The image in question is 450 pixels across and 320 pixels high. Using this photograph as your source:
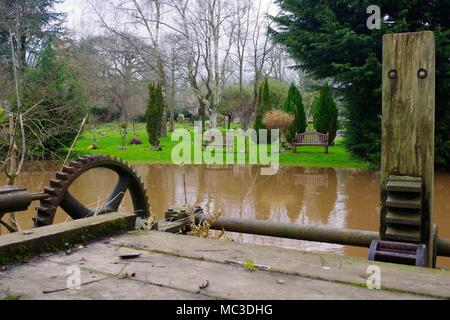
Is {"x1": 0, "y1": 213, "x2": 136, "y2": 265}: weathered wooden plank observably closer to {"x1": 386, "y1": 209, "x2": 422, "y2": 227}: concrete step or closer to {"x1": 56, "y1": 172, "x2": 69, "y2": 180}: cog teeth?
{"x1": 56, "y1": 172, "x2": 69, "y2": 180}: cog teeth

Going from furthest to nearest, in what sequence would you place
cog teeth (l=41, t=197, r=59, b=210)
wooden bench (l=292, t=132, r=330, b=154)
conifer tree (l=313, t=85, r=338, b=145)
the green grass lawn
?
conifer tree (l=313, t=85, r=338, b=145) < wooden bench (l=292, t=132, r=330, b=154) < the green grass lawn < cog teeth (l=41, t=197, r=59, b=210)

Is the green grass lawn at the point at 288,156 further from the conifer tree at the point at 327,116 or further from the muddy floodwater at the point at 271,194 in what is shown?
the muddy floodwater at the point at 271,194

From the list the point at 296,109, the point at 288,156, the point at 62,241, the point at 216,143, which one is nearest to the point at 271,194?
the point at 62,241

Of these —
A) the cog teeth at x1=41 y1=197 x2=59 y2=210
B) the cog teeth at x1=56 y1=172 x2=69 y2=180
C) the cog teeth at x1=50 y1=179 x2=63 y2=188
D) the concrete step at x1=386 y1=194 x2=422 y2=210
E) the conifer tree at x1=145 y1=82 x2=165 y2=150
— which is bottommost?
the cog teeth at x1=41 y1=197 x2=59 y2=210

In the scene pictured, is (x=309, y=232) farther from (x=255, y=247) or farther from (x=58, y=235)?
(x=58, y=235)

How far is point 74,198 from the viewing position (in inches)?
129

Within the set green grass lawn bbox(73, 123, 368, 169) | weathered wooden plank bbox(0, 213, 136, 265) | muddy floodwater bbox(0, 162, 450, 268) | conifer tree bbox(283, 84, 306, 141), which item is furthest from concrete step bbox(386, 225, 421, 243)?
conifer tree bbox(283, 84, 306, 141)

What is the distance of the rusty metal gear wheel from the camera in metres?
2.93

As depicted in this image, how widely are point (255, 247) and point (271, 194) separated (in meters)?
7.76

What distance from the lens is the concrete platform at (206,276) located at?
153 cm

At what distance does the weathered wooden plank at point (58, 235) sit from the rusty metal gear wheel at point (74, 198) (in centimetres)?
71

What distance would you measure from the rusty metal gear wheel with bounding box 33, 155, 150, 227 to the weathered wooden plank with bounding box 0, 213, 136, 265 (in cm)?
71

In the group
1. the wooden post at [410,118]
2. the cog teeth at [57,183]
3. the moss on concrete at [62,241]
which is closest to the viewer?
the moss on concrete at [62,241]

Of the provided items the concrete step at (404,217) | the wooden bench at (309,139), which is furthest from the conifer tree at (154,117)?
the concrete step at (404,217)
